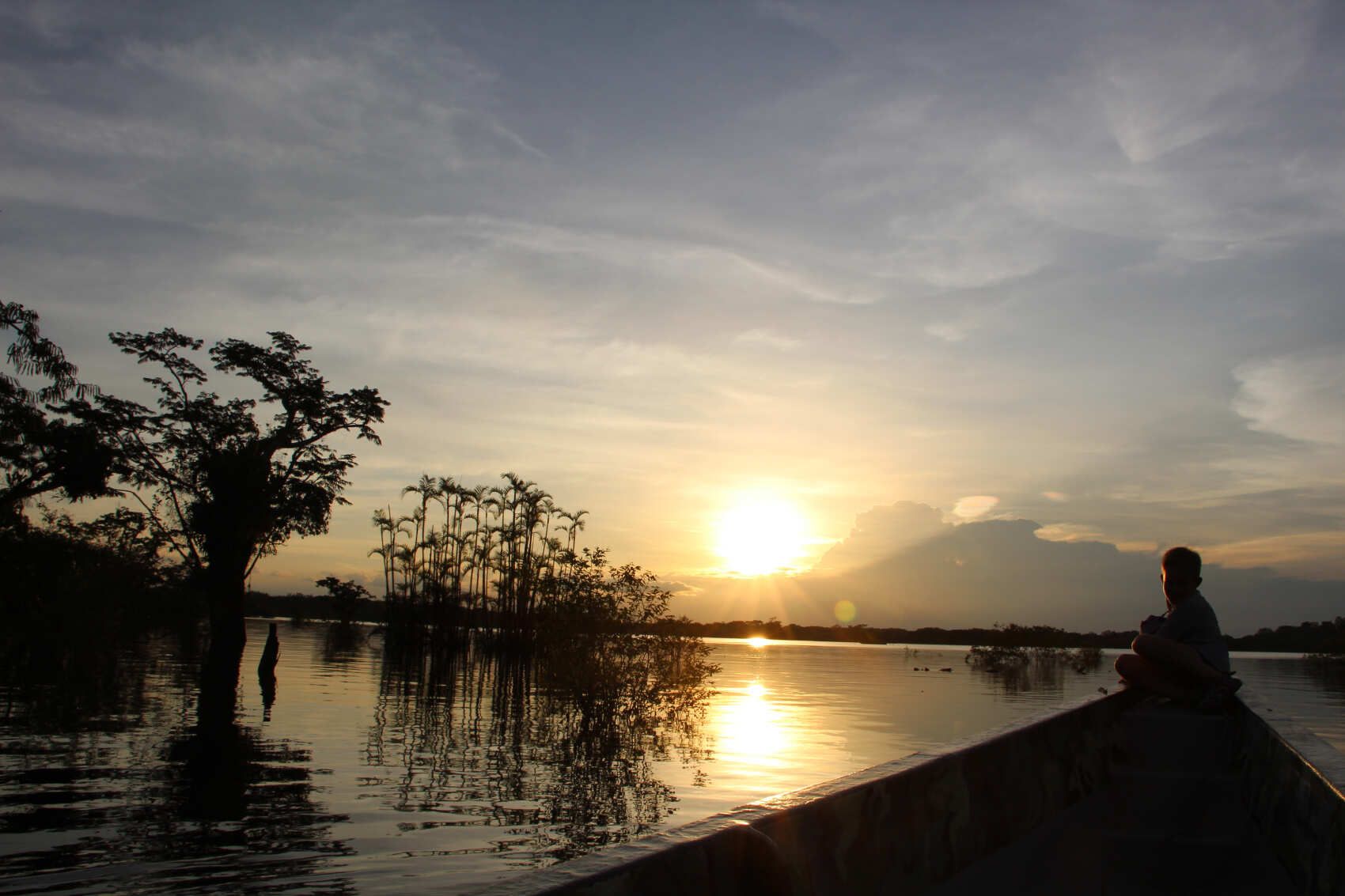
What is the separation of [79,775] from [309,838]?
20.2ft

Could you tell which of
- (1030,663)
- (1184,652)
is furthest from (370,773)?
(1030,663)

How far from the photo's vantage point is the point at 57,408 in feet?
108

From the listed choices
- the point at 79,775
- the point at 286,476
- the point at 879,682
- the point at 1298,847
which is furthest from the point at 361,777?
the point at 879,682

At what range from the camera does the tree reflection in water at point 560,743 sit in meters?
14.0

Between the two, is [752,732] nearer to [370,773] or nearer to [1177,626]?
[370,773]

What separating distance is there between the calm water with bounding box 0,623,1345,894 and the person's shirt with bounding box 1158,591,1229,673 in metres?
7.24

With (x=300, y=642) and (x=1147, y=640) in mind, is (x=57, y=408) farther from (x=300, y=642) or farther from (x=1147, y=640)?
(x=300, y=642)

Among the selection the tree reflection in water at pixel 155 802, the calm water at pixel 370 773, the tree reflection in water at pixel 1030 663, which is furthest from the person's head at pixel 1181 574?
the tree reflection in water at pixel 1030 663

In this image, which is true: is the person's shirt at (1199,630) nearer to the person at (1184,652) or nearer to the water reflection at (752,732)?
the person at (1184,652)

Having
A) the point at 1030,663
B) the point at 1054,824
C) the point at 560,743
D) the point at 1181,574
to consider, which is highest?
the point at 1181,574

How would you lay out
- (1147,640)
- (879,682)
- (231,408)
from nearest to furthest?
(1147,640) < (231,408) < (879,682)

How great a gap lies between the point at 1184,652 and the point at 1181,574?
83 centimetres

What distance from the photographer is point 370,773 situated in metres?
17.6

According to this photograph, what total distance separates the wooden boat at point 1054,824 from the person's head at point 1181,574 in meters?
0.97
